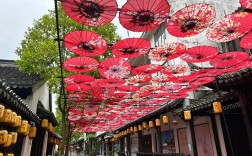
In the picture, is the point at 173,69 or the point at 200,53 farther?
the point at 173,69

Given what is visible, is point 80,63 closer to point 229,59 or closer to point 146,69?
point 146,69

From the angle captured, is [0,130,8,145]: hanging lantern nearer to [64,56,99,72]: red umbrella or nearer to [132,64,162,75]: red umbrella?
[64,56,99,72]: red umbrella

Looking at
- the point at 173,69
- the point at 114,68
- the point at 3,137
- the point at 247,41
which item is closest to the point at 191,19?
the point at 247,41

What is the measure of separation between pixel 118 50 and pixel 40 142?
425 inches

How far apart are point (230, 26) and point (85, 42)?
4316 millimetres

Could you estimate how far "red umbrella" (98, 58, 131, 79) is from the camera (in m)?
7.05

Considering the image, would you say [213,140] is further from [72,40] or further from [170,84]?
[72,40]

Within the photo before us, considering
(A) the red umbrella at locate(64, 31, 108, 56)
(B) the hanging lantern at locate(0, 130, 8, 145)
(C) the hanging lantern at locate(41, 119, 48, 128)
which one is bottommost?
(B) the hanging lantern at locate(0, 130, 8, 145)

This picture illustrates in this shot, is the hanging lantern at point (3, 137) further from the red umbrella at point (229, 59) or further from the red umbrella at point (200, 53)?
the red umbrella at point (229, 59)

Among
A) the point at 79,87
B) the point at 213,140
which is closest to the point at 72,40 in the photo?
the point at 79,87

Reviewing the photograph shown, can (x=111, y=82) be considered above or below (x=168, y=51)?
below

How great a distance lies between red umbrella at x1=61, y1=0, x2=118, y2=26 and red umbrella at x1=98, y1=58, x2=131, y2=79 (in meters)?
2.33

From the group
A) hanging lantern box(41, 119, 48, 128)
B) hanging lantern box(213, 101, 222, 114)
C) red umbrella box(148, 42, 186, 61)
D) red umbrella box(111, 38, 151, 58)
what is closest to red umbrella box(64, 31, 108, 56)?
red umbrella box(111, 38, 151, 58)

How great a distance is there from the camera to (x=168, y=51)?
6.73 metres
